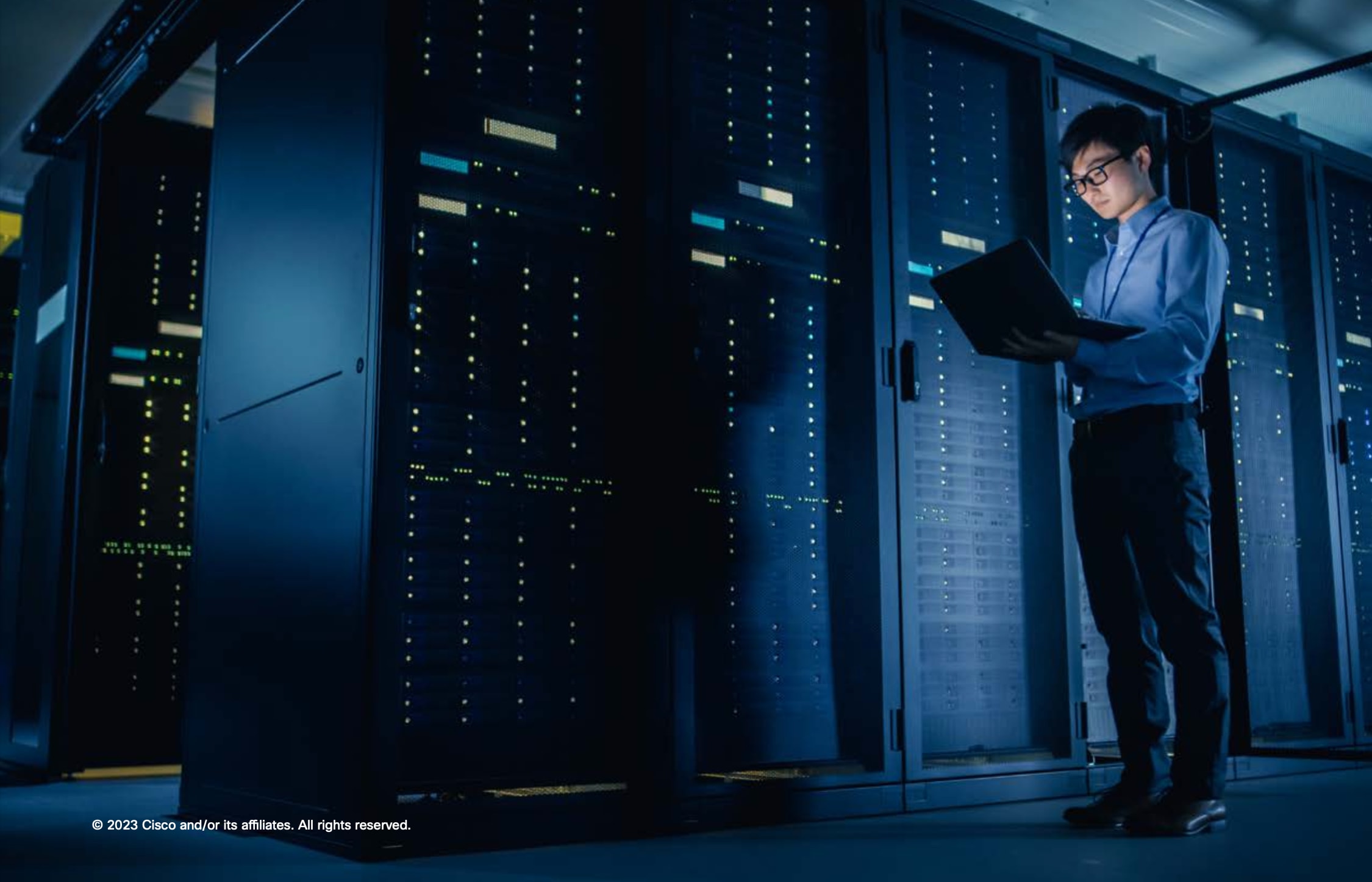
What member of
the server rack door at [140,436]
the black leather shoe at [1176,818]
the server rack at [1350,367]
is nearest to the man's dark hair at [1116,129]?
the black leather shoe at [1176,818]

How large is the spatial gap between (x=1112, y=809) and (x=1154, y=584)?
488 mm

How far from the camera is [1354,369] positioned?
14.5ft

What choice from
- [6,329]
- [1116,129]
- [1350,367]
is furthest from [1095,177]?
[6,329]

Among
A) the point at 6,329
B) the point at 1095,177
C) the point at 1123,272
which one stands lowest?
the point at 1123,272

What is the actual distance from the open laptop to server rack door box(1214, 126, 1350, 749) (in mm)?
1794

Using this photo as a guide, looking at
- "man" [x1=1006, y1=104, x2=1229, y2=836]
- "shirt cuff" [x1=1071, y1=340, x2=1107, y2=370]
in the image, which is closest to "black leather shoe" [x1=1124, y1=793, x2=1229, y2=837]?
"man" [x1=1006, y1=104, x2=1229, y2=836]

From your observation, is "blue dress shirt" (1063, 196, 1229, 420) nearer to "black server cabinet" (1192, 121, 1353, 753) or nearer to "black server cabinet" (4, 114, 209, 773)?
"black server cabinet" (1192, 121, 1353, 753)

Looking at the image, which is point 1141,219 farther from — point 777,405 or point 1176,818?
point 1176,818

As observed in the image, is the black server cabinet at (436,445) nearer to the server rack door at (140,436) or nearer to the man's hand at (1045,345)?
the man's hand at (1045,345)

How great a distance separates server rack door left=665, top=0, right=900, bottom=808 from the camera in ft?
8.28

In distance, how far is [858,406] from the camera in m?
2.83

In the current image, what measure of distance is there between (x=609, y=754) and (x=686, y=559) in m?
0.43

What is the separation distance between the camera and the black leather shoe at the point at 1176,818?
7.55 feet

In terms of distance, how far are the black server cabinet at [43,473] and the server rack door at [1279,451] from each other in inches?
151
